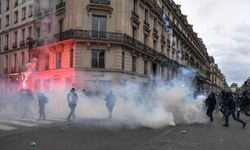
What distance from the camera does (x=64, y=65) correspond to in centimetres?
3838

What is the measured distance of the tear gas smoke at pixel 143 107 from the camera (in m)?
18.6

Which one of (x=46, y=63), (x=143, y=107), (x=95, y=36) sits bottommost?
(x=143, y=107)

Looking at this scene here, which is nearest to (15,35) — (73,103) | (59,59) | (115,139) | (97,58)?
(59,59)

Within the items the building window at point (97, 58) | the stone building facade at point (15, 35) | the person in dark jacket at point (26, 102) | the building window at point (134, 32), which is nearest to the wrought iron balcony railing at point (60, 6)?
the stone building facade at point (15, 35)

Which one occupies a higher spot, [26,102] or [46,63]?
[46,63]

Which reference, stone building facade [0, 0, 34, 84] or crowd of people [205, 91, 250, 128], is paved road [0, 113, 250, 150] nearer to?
crowd of people [205, 91, 250, 128]

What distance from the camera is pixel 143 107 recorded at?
792 inches

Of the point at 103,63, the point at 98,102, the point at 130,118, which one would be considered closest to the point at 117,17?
the point at 103,63

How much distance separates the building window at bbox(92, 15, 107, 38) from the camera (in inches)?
1490

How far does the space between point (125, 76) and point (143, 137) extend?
26.1 metres

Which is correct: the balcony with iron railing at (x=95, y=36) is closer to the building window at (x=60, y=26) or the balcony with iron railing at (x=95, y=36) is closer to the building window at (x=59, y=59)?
the building window at (x=60, y=26)

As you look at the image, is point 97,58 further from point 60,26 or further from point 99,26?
point 60,26

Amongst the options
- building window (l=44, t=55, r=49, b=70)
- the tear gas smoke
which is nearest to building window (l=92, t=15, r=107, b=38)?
building window (l=44, t=55, r=49, b=70)

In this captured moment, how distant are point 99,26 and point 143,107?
19389mm
